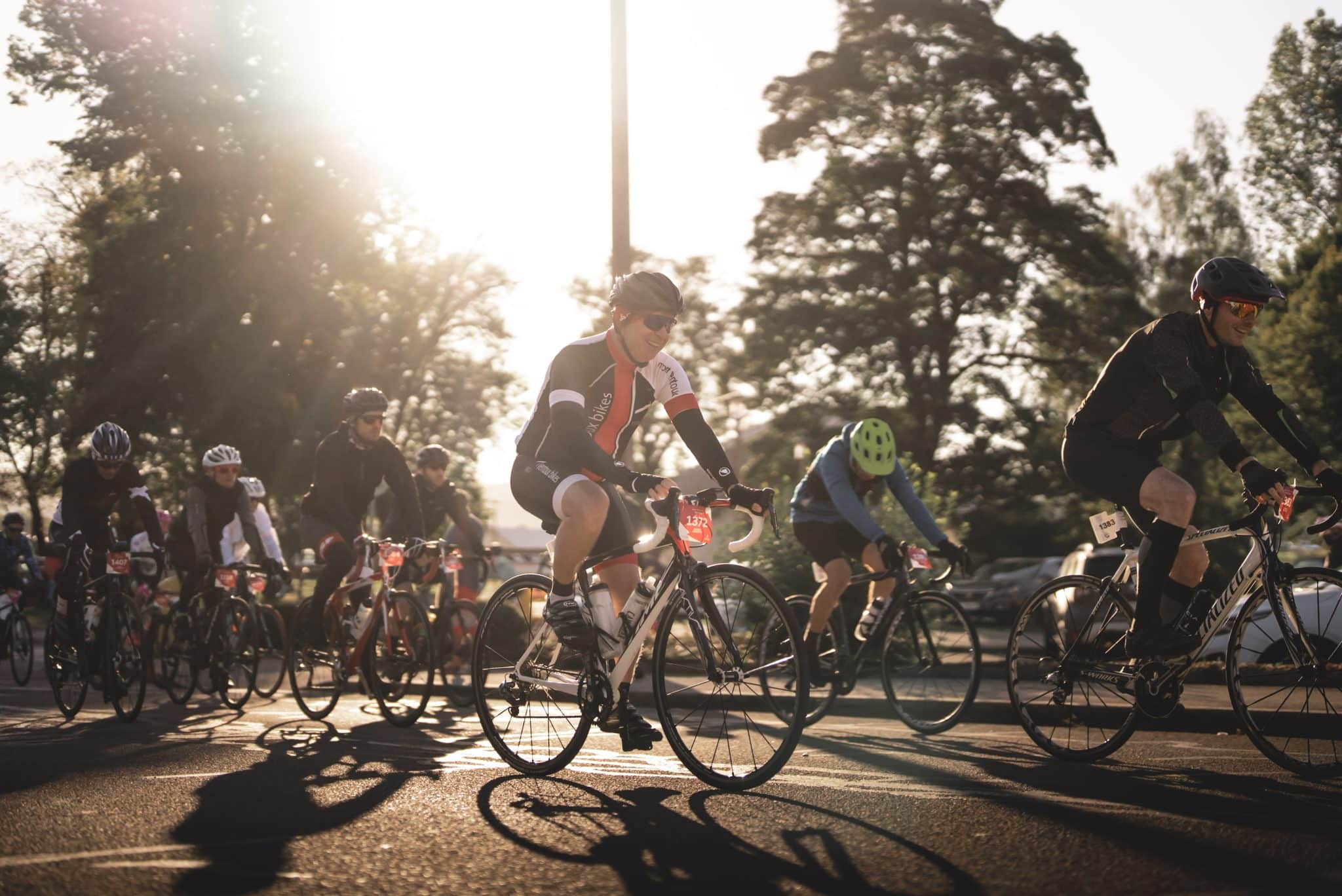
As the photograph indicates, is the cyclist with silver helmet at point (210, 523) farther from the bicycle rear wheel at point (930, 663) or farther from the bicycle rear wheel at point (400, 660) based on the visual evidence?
the bicycle rear wheel at point (930, 663)

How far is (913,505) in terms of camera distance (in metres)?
8.98

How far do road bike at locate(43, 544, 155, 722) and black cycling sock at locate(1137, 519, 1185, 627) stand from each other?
624 cm

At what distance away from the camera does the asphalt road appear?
13.7 ft

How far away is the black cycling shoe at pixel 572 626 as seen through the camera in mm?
6141

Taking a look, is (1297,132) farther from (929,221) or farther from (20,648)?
(20,648)

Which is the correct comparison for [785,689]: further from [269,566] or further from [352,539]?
[269,566]

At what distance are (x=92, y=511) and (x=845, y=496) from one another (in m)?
5.09

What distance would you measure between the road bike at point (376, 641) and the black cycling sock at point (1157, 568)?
4265mm

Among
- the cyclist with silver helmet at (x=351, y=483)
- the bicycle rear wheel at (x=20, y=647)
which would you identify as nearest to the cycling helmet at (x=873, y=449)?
the cyclist with silver helmet at (x=351, y=483)

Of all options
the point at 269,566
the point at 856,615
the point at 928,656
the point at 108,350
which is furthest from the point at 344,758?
the point at 108,350

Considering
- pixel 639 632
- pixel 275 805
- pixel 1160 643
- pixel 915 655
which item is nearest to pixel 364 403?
pixel 915 655

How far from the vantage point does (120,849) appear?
4750 mm

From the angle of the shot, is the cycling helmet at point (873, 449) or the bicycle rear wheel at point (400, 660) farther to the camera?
the bicycle rear wheel at point (400, 660)

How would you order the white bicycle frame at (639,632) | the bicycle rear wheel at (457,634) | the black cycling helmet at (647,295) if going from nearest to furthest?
the white bicycle frame at (639,632)
the black cycling helmet at (647,295)
the bicycle rear wheel at (457,634)
